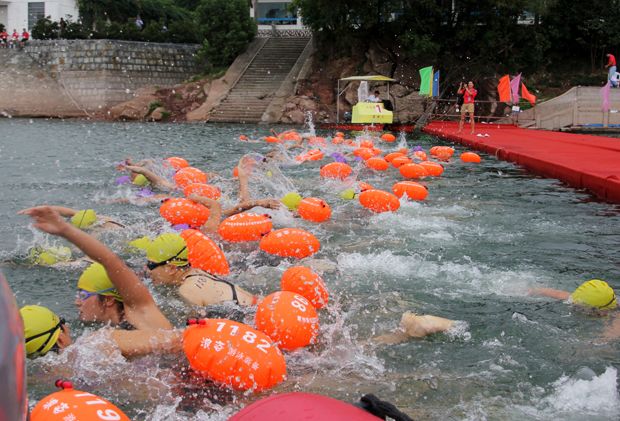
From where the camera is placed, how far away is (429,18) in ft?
102

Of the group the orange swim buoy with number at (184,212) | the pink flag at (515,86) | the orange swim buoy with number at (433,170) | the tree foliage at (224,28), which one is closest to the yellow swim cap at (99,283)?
the orange swim buoy with number at (184,212)

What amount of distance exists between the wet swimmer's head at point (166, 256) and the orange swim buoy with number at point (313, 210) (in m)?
3.55

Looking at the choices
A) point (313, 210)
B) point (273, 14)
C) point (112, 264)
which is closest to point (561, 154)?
point (313, 210)

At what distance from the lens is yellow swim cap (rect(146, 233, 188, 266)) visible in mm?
5234

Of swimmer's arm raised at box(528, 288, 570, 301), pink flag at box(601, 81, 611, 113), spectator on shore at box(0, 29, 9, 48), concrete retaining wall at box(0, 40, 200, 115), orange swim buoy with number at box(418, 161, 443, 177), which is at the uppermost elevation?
spectator on shore at box(0, 29, 9, 48)

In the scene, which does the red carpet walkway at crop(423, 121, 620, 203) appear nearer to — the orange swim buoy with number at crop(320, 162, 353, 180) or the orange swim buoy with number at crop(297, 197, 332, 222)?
the orange swim buoy with number at crop(320, 162, 353, 180)

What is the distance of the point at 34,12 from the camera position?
46.3m

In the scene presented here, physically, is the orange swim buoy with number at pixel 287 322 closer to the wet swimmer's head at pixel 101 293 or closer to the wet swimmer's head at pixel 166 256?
the wet swimmer's head at pixel 166 256

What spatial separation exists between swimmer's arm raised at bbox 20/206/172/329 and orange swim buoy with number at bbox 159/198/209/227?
3.92 metres

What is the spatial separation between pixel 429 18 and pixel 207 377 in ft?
97.7

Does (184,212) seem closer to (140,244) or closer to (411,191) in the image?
(140,244)

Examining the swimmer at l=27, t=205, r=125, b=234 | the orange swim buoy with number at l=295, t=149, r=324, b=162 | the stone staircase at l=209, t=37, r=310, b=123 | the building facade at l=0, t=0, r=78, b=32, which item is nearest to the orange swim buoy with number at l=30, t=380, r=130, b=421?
the swimmer at l=27, t=205, r=125, b=234

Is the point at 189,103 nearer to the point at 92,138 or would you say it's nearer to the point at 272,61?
the point at 272,61

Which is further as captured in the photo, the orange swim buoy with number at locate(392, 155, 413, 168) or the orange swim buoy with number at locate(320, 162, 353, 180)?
the orange swim buoy with number at locate(392, 155, 413, 168)
